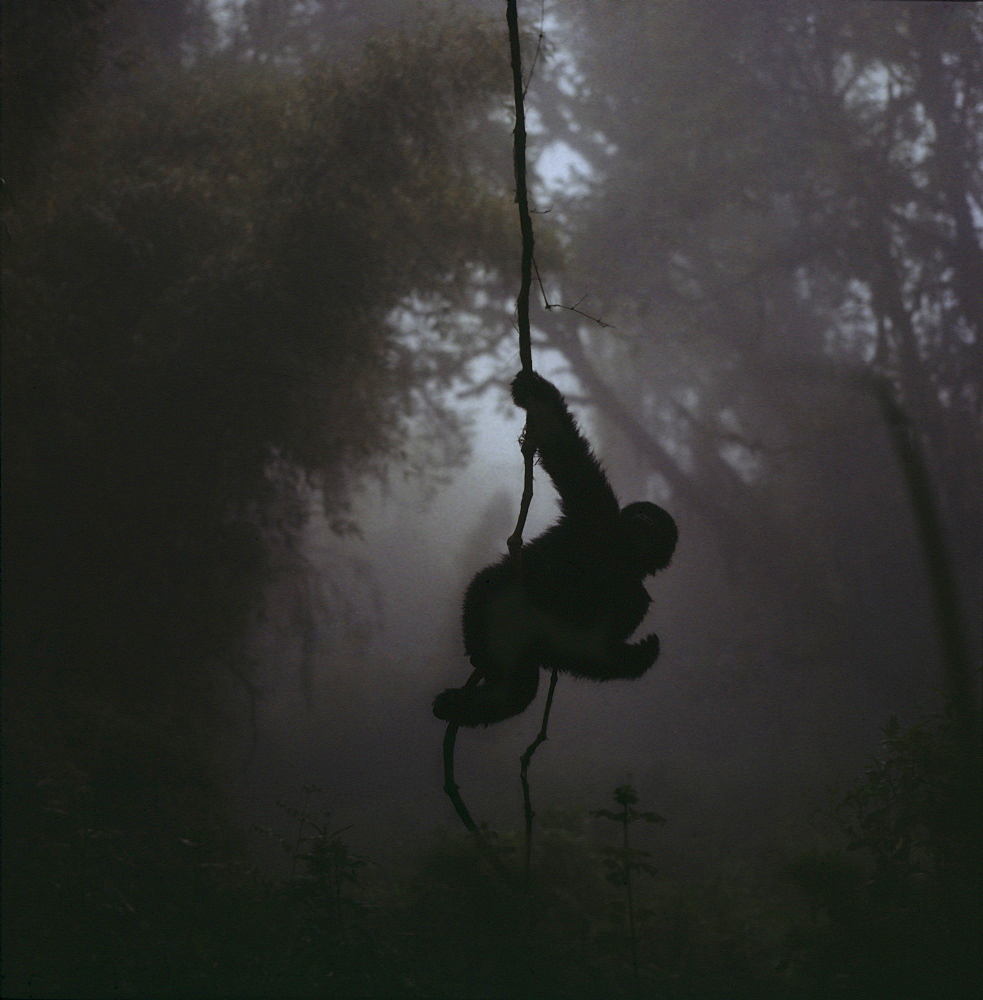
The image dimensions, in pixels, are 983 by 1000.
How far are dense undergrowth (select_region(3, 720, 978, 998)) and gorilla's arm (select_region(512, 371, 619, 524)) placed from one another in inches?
45.4

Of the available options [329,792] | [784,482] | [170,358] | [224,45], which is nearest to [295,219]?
[170,358]

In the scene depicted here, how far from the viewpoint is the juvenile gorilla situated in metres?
2.19

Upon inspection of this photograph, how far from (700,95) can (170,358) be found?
5216mm

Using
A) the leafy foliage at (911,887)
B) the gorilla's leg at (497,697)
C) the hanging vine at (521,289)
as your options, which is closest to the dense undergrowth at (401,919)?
the leafy foliage at (911,887)

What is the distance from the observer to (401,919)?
12.5ft

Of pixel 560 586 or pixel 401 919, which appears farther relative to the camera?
pixel 401 919

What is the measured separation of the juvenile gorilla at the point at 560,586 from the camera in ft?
7.17

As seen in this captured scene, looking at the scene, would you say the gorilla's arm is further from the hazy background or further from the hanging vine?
the hanging vine

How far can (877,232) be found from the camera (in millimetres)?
7402

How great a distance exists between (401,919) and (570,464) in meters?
→ 2.64

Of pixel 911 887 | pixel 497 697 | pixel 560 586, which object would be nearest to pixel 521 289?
pixel 560 586

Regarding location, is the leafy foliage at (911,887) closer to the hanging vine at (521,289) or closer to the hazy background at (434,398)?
the hazy background at (434,398)

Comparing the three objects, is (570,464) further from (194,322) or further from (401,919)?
(194,322)

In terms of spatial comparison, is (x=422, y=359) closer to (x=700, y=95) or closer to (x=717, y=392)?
Result: (x=700, y=95)
